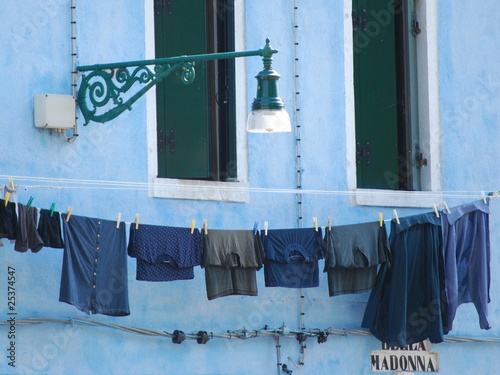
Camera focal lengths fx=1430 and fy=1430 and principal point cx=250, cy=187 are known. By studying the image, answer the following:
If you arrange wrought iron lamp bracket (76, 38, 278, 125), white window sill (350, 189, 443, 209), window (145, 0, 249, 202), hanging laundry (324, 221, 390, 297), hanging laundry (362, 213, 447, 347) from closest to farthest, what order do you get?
wrought iron lamp bracket (76, 38, 278, 125), window (145, 0, 249, 202), hanging laundry (324, 221, 390, 297), hanging laundry (362, 213, 447, 347), white window sill (350, 189, 443, 209)

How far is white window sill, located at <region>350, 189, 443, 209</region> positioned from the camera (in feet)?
44.8

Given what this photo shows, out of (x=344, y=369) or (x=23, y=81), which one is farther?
(x=344, y=369)

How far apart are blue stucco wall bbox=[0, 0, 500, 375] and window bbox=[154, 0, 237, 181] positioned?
224 millimetres

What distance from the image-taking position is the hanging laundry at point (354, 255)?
1266cm

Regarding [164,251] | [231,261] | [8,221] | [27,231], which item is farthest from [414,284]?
[8,221]

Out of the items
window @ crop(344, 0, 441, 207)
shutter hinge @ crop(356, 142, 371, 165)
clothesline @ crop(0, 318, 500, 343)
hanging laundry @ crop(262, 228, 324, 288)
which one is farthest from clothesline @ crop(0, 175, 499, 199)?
clothesline @ crop(0, 318, 500, 343)

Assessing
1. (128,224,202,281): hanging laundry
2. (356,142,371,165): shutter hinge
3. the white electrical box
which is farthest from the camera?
(356,142,371,165): shutter hinge

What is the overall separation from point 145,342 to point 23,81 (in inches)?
96.7

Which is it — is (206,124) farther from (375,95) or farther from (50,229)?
(50,229)

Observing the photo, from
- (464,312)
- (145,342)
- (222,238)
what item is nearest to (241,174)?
(222,238)

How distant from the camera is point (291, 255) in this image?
1252 centimetres

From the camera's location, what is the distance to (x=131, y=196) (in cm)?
1227

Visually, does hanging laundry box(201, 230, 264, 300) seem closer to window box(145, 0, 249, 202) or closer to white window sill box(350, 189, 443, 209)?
window box(145, 0, 249, 202)

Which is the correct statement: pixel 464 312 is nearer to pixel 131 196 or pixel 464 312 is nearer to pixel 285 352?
pixel 285 352
